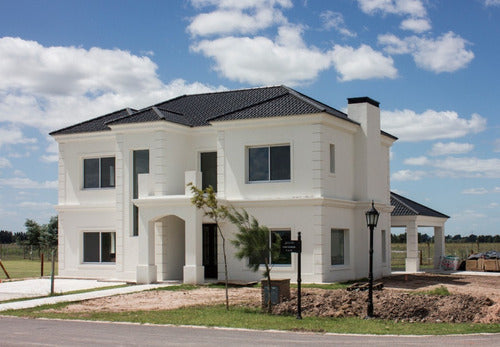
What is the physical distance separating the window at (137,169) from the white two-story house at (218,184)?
0.04 metres

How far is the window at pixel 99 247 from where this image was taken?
32781 mm

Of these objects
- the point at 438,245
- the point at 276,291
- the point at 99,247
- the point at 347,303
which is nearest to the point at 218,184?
the point at 99,247

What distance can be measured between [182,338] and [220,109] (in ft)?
63.5

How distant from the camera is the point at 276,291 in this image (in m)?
20.9

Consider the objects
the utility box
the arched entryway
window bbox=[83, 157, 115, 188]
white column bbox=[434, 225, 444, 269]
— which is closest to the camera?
the utility box

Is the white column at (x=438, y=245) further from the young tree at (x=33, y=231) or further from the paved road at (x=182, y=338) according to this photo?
the young tree at (x=33, y=231)

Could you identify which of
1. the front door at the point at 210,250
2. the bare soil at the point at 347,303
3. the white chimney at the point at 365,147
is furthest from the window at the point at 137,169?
the white chimney at the point at 365,147

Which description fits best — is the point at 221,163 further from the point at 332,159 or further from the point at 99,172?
the point at 99,172

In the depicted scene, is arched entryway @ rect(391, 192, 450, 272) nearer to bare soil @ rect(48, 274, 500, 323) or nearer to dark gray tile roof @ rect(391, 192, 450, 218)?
dark gray tile roof @ rect(391, 192, 450, 218)

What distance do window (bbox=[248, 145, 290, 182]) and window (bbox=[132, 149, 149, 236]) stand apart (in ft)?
15.7

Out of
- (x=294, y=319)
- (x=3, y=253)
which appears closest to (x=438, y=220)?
(x=294, y=319)

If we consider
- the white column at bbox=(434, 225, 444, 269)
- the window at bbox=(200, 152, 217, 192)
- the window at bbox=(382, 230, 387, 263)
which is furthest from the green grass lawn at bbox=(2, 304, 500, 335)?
the white column at bbox=(434, 225, 444, 269)

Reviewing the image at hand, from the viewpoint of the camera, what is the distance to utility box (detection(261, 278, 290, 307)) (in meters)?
20.6

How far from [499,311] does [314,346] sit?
705 centimetres
